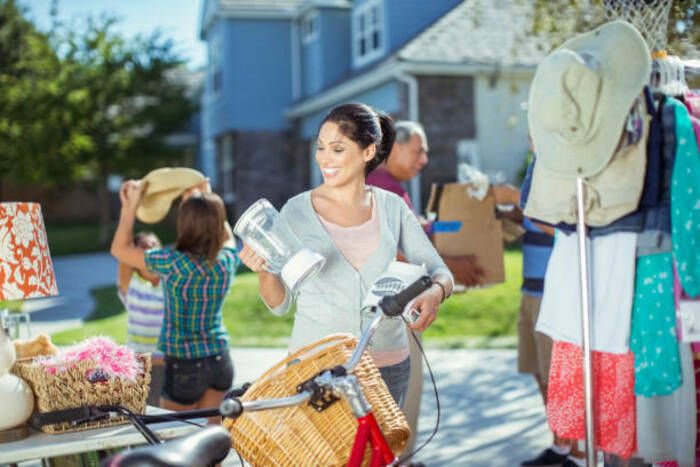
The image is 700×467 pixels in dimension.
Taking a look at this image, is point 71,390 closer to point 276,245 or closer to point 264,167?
point 276,245

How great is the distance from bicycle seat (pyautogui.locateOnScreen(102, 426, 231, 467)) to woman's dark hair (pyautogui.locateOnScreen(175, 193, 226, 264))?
9.29 feet

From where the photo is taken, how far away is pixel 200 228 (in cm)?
548

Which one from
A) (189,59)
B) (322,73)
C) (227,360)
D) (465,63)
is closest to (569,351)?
(227,360)

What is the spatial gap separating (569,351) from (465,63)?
16.7 meters

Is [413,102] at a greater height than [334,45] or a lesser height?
lesser

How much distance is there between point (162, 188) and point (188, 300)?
808mm

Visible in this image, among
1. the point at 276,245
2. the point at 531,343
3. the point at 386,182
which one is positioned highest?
the point at 276,245

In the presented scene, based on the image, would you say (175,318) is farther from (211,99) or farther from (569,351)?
(211,99)

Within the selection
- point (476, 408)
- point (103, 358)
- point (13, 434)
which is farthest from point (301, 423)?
point (476, 408)

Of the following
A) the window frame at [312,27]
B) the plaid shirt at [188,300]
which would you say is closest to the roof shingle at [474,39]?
the window frame at [312,27]

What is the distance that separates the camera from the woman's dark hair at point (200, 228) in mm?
5492

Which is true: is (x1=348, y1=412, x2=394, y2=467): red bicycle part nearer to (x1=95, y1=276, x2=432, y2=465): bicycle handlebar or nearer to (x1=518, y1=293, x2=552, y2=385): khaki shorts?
(x1=95, y1=276, x2=432, y2=465): bicycle handlebar

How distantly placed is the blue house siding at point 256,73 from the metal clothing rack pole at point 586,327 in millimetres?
24521

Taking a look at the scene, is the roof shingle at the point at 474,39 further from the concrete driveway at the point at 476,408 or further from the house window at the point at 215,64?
the concrete driveway at the point at 476,408
